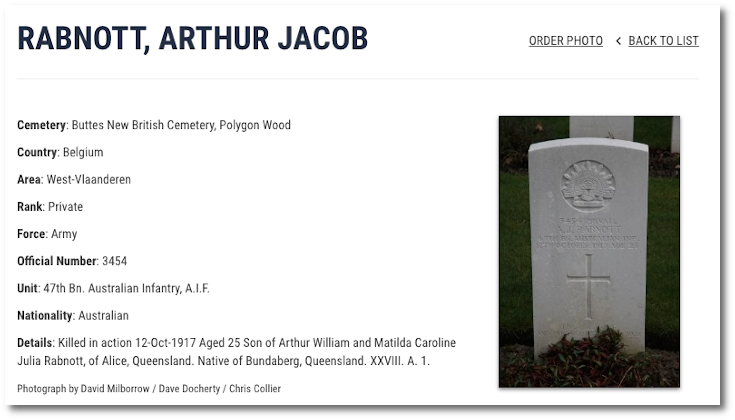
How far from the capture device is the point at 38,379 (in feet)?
17.8

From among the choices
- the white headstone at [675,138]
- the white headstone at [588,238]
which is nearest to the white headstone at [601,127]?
the white headstone at [588,238]

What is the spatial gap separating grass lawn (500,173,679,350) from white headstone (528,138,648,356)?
0.33 metres

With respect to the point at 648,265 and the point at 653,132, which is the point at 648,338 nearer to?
the point at 648,265

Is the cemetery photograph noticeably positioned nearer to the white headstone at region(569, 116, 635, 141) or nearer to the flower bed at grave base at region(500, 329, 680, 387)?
the flower bed at grave base at region(500, 329, 680, 387)

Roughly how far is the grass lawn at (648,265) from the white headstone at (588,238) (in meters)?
0.33

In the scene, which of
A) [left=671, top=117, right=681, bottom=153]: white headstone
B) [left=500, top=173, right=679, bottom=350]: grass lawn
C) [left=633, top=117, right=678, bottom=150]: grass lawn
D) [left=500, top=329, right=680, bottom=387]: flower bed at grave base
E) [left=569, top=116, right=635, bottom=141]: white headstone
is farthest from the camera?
[left=633, top=117, right=678, bottom=150]: grass lawn

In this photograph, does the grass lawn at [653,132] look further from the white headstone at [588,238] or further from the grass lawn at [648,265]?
the white headstone at [588,238]

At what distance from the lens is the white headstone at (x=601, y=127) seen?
277 inches

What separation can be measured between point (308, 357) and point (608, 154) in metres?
2.56

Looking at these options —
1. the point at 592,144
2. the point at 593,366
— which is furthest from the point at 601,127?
the point at 593,366

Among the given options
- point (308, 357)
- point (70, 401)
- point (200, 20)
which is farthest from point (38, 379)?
point (200, 20)

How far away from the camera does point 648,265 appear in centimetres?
754

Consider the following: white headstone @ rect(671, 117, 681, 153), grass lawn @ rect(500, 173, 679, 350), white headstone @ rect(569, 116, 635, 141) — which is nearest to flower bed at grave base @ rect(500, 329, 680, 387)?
grass lawn @ rect(500, 173, 679, 350)

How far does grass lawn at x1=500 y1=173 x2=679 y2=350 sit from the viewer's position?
6.73m
